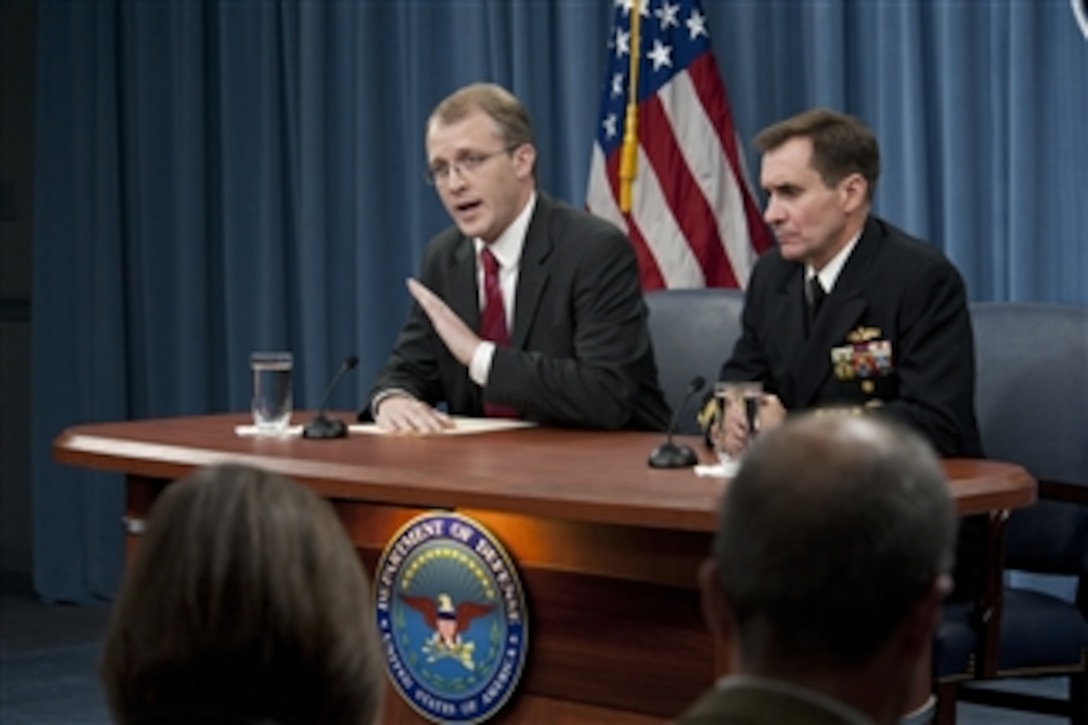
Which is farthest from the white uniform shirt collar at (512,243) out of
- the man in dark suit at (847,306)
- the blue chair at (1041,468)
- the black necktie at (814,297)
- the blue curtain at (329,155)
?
the blue curtain at (329,155)

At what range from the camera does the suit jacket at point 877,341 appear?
12.2 feet

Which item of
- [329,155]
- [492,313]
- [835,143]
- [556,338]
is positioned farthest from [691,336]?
[329,155]

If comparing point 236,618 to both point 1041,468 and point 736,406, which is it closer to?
point 736,406

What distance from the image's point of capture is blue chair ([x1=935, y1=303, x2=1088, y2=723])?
3656mm

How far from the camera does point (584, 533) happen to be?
3258 mm

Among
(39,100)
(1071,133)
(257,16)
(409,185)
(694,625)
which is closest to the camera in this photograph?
(694,625)

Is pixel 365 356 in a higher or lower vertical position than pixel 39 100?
lower

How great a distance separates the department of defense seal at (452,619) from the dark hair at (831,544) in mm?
2135

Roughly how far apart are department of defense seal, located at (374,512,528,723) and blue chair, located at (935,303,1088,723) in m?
0.84

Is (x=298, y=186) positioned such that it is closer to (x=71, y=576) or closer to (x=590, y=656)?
(x=71, y=576)

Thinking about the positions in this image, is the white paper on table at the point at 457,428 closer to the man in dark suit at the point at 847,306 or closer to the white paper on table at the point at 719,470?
the man in dark suit at the point at 847,306

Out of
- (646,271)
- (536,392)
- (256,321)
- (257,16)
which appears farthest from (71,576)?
(536,392)

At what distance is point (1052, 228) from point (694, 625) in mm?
2419

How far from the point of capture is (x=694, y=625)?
123 inches
